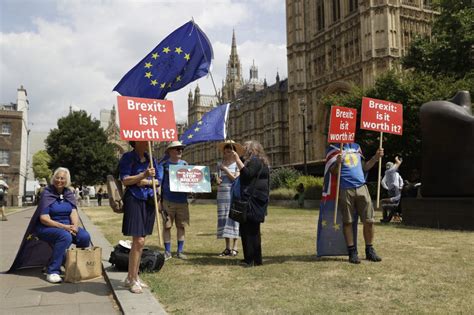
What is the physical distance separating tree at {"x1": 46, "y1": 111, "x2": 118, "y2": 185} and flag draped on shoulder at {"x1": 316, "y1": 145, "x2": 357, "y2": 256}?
41.5 metres

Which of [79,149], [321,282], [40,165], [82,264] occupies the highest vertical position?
[40,165]

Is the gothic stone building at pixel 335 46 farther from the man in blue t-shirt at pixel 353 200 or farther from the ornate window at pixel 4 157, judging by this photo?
the man in blue t-shirt at pixel 353 200

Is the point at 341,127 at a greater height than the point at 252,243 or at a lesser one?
greater

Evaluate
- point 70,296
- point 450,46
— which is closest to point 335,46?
point 450,46

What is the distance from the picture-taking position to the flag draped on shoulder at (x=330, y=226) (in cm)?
679

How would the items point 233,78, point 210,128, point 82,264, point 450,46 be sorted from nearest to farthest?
point 82,264, point 210,128, point 450,46, point 233,78

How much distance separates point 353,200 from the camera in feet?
21.4

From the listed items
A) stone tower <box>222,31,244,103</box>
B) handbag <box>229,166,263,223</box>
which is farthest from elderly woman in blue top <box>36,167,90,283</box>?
stone tower <box>222,31,244,103</box>

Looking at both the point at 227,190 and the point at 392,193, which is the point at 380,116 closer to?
the point at 227,190

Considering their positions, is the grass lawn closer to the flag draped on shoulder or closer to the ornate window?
the flag draped on shoulder

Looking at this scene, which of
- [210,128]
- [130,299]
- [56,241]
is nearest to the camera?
[130,299]

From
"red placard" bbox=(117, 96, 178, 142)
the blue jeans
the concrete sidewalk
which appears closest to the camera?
the concrete sidewalk

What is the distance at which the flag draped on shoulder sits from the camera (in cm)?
679

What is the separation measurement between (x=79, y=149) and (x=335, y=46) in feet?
94.7
